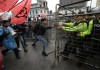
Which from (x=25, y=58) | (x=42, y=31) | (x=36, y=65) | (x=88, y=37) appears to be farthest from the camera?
(x=42, y=31)

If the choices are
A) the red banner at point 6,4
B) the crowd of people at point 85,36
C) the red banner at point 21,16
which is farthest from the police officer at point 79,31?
the red banner at point 6,4

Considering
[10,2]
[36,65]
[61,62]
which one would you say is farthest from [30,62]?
[10,2]

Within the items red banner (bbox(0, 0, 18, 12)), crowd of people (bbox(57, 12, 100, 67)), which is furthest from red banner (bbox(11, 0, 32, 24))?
crowd of people (bbox(57, 12, 100, 67))

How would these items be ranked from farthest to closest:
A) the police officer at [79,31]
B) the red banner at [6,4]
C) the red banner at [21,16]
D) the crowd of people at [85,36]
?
the red banner at [21,16], the red banner at [6,4], the police officer at [79,31], the crowd of people at [85,36]

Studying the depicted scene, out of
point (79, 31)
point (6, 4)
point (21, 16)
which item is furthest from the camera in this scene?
point (21, 16)

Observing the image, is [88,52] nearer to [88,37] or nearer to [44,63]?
[88,37]

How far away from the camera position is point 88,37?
15.0ft

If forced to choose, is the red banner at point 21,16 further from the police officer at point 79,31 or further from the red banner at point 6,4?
the police officer at point 79,31

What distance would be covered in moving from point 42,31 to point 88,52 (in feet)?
8.87

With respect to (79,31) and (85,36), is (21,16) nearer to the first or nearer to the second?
(79,31)

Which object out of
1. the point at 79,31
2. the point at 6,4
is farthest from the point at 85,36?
the point at 6,4

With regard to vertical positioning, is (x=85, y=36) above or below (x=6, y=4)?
below

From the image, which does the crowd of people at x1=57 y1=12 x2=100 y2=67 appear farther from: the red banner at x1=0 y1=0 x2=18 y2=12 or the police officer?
the red banner at x1=0 y1=0 x2=18 y2=12

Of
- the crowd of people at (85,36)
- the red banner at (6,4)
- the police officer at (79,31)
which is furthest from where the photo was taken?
the red banner at (6,4)
